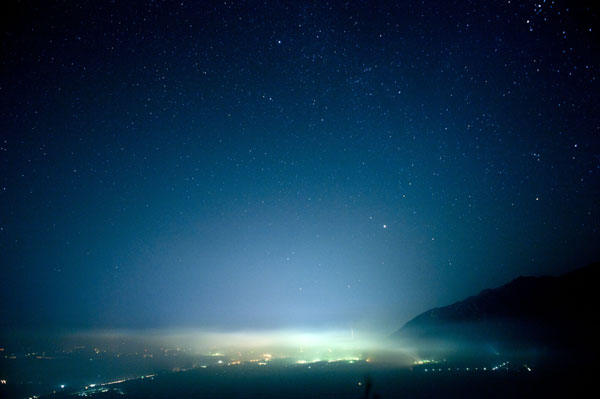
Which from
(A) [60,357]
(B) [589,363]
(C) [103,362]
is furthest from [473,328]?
(A) [60,357]

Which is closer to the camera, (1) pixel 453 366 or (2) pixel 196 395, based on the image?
(2) pixel 196 395

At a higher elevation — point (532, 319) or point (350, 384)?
point (532, 319)

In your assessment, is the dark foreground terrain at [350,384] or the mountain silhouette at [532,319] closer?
the dark foreground terrain at [350,384]

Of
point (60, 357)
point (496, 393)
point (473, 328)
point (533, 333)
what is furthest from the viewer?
point (60, 357)

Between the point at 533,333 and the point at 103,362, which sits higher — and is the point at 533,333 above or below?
above

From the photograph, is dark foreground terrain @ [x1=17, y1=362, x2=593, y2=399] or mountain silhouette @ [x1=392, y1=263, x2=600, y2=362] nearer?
dark foreground terrain @ [x1=17, y1=362, x2=593, y2=399]

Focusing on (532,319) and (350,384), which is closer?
(350,384)

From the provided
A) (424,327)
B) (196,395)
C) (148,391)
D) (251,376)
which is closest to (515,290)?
(424,327)

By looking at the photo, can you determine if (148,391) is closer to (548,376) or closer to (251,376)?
(251,376)

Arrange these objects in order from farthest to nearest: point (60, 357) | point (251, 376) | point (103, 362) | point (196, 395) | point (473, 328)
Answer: point (60, 357) → point (103, 362) → point (473, 328) → point (251, 376) → point (196, 395)

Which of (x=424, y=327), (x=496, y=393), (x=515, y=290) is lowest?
(x=424, y=327)
